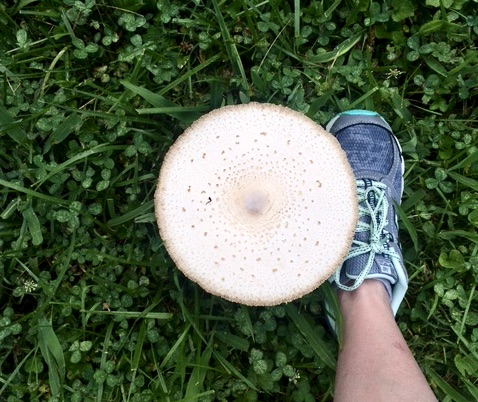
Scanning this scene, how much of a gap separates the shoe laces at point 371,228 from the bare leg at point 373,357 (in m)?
0.08

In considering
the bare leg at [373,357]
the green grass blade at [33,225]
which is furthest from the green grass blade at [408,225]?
the green grass blade at [33,225]

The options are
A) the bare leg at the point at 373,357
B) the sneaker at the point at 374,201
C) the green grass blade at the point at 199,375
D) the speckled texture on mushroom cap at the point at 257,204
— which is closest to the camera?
the speckled texture on mushroom cap at the point at 257,204

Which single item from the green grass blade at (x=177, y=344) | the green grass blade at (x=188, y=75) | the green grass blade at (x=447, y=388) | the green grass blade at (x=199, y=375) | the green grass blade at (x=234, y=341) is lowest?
the green grass blade at (x=447, y=388)

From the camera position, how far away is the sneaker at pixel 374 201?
2357mm

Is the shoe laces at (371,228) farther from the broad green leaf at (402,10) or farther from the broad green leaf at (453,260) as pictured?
the broad green leaf at (402,10)

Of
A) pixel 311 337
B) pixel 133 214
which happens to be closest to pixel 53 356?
pixel 133 214

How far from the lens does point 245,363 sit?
8.02 ft

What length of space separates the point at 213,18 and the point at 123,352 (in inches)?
57.8

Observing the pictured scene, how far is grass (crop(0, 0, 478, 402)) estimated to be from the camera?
7.70ft

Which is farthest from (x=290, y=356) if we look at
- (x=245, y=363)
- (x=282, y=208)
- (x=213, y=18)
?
(x=213, y=18)

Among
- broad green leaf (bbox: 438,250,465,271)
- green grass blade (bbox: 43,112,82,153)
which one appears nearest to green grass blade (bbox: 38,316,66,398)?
green grass blade (bbox: 43,112,82,153)

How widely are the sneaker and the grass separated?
0.08 metres

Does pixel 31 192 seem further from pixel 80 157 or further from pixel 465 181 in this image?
pixel 465 181

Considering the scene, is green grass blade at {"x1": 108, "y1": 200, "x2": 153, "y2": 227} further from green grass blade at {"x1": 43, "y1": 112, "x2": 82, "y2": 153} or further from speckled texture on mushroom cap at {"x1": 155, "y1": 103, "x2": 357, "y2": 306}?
speckled texture on mushroom cap at {"x1": 155, "y1": 103, "x2": 357, "y2": 306}
